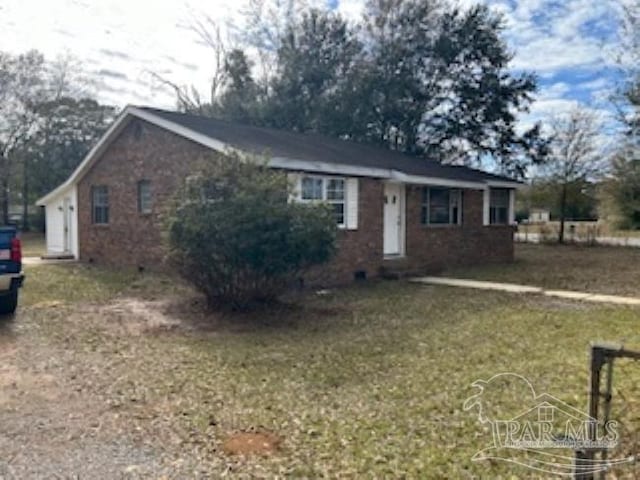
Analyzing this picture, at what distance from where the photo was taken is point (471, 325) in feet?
27.0

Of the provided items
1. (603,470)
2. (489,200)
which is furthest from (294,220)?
(489,200)

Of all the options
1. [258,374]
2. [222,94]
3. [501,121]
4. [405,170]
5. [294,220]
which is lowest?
[258,374]

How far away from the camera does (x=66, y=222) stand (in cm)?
1847

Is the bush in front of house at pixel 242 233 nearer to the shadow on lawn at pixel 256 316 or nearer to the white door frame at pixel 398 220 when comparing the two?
the shadow on lawn at pixel 256 316

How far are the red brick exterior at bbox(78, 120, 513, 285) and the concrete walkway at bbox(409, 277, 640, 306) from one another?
1519 millimetres

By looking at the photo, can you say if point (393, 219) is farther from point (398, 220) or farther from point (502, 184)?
point (502, 184)

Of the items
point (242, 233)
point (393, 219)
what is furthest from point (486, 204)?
point (242, 233)

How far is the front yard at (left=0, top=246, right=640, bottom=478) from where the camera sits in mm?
3832

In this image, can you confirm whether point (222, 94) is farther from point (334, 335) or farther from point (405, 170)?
point (334, 335)

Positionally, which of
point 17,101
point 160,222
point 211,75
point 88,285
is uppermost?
point 211,75

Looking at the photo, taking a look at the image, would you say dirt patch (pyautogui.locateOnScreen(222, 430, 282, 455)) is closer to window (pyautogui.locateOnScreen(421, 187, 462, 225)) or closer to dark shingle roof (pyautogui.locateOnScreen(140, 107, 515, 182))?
dark shingle roof (pyautogui.locateOnScreen(140, 107, 515, 182))

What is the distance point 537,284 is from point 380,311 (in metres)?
5.15

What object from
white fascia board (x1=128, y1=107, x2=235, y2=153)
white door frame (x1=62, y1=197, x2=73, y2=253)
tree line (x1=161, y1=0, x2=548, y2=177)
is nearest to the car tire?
white fascia board (x1=128, y1=107, x2=235, y2=153)

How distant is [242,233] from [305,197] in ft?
12.3
